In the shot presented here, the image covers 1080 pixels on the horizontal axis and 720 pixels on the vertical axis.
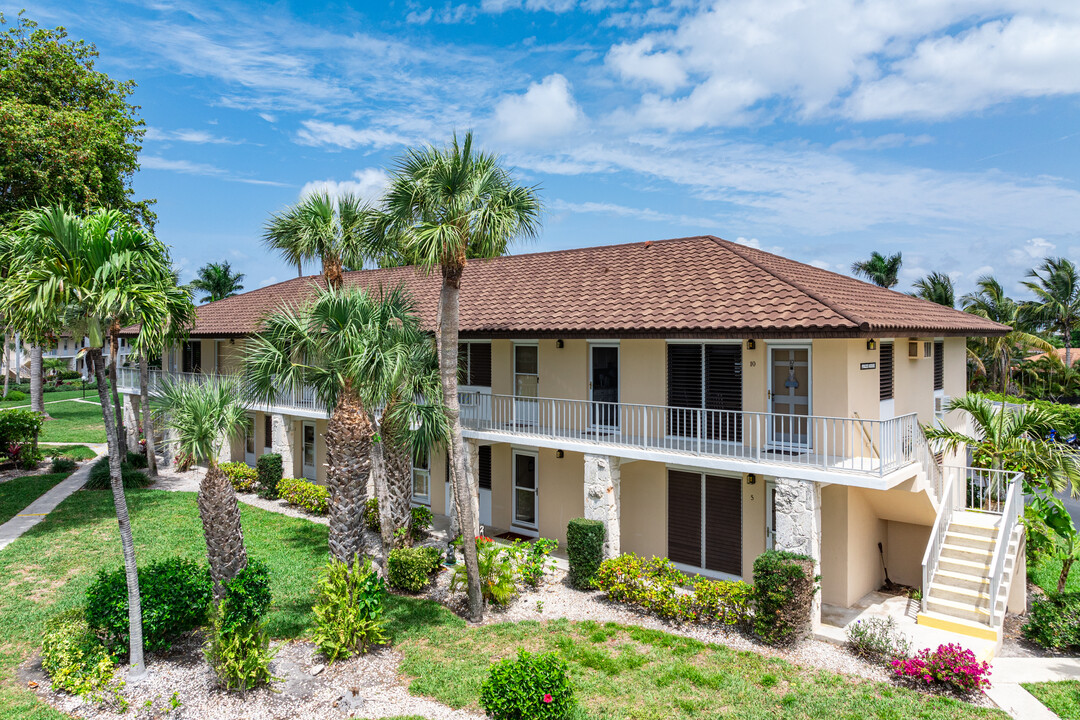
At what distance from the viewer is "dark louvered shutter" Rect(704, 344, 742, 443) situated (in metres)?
13.2

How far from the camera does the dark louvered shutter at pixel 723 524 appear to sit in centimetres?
1332

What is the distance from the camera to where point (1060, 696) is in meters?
9.00

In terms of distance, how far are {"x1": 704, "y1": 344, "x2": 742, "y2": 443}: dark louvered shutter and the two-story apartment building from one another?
0.03 m

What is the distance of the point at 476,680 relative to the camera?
365 inches

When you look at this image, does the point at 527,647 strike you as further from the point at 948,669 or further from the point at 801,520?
the point at 948,669

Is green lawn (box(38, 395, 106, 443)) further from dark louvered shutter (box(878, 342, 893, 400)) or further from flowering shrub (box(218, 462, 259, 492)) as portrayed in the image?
dark louvered shutter (box(878, 342, 893, 400))

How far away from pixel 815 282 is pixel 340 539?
11644mm

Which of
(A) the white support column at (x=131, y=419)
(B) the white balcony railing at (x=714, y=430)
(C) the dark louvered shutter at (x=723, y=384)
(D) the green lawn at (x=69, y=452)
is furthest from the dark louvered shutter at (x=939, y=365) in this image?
(D) the green lawn at (x=69, y=452)

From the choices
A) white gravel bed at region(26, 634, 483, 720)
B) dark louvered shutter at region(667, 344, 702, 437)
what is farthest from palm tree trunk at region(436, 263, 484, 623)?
dark louvered shutter at region(667, 344, 702, 437)

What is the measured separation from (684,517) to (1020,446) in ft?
22.9

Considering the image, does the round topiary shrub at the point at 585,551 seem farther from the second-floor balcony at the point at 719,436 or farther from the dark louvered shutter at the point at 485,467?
the dark louvered shutter at the point at 485,467

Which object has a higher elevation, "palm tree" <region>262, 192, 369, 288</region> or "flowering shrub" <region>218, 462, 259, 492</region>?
"palm tree" <region>262, 192, 369, 288</region>

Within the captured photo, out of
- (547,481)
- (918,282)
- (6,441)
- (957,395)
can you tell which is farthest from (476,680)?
(918,282)

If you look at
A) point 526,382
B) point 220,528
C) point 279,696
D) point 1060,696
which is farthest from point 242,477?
point 1060,696
